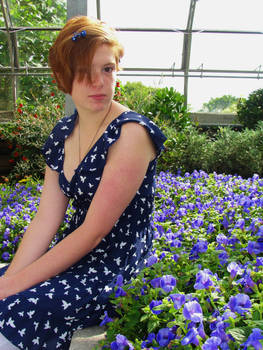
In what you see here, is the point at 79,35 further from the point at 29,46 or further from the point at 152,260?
the point at 29,46

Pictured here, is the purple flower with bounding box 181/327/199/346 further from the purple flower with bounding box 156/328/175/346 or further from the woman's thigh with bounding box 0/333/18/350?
the woman's thigh with bounding box 0/333/18/350

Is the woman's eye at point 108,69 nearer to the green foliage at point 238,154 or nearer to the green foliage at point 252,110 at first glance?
the green foliage at point 238,154

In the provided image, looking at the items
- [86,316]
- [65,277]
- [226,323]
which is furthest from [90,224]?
[226,323]

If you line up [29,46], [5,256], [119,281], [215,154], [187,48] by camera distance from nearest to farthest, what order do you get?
[119,281]
[5,256]
[215,154]
[187,48]
[29,46]

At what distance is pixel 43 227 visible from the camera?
186 centimetres

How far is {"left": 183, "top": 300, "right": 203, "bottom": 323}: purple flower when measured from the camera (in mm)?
1102

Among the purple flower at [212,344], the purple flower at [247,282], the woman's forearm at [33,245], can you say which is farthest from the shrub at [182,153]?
the purple flower at [212,344]

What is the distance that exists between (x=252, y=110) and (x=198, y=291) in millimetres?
7010

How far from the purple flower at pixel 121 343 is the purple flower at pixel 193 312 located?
213 millimetres

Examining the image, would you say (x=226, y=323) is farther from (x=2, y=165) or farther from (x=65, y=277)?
(x=2, y=165)

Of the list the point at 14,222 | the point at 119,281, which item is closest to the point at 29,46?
the point at 14,222

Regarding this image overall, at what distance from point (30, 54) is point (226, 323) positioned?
28.3 ft

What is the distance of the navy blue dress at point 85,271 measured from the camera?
1430 millimetres

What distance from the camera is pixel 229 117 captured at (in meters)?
8.79
